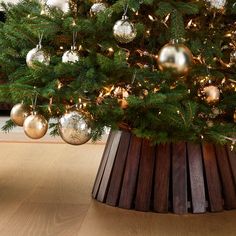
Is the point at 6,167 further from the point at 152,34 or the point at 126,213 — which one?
the point at 152,34

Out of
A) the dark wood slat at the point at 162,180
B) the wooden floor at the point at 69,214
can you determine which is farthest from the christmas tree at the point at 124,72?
the wooden floor at the point at 69,214

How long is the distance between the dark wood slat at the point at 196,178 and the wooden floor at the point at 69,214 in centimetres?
4

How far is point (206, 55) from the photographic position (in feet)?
3.93

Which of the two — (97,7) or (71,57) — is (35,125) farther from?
(97,7)

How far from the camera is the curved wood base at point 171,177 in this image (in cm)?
130

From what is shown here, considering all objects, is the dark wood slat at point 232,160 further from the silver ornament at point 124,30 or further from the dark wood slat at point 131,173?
the silver ornament at point 124,30

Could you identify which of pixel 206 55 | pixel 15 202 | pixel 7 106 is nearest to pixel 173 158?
pixel 206 55

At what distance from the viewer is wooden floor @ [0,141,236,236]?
1.15 m

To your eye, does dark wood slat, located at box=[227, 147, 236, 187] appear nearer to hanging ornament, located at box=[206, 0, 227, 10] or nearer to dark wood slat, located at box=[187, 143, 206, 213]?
dark wood slat, located at box=[187, 143, 206, 213]

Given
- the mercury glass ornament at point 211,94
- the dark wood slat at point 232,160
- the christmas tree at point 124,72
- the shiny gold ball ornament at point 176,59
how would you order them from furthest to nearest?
the dark wood slat at point 232,160
the mercury glass ornament at point 211,94
the christmas tree at point 124,72
the shiny gold ball ornament at point 176,59

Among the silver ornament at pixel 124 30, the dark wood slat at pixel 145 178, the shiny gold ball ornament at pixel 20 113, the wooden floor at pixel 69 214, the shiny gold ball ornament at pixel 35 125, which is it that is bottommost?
the wooden floor at pixel 69 214

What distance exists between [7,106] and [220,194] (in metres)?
2.81

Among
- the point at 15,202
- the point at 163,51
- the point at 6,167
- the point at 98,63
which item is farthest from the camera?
the point at 6,167

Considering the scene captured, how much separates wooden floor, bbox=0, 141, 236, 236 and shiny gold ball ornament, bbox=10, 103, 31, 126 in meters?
0.25
